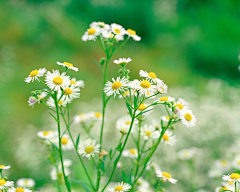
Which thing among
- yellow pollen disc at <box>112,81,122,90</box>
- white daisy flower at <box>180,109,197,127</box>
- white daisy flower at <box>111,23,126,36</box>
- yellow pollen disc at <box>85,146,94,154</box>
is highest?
white daisy flower at <box>111,23,126,36</box>

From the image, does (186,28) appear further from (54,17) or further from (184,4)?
(54,17)

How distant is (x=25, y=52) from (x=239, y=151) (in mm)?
3668

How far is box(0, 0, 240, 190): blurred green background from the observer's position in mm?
3647

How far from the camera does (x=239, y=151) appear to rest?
5.08 feet

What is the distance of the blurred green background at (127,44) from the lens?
12.0ft

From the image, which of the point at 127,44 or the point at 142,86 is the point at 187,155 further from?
the point at 127,44

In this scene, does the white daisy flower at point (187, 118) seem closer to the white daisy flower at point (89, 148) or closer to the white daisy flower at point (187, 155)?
the white daisy flower at point (89, 148)

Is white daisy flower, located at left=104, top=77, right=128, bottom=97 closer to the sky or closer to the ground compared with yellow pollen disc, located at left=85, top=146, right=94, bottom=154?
closer to the sky

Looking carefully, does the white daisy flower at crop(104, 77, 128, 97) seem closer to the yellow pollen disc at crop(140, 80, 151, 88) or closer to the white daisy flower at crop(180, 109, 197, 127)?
the yellow pollen disc at crop(140, 80, 151, 88)

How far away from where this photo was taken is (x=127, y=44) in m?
Result: 4.96

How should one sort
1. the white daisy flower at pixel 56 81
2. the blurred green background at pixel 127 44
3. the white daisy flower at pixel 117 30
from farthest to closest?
the blurred green background at pixel 127 44 → the white daisy flower at pixel 117 30 → the white daisy flower at pixel 56 81

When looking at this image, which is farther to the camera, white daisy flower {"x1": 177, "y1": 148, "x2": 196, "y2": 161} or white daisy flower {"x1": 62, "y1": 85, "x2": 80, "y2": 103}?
white daisy flower {"x1": 177, "y1": 148, "x2": 196, "y2": 161}

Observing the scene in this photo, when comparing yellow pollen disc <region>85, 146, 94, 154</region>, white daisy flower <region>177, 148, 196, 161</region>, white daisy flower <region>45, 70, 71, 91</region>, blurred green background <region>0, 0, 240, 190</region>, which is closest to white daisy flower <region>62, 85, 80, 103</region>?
white daisy flower <region>45, 70, 71, 91</region>

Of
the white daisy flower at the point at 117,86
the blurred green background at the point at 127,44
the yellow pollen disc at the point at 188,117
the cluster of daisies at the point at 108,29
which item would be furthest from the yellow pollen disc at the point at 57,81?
the blurred green background at the point at 127,44
